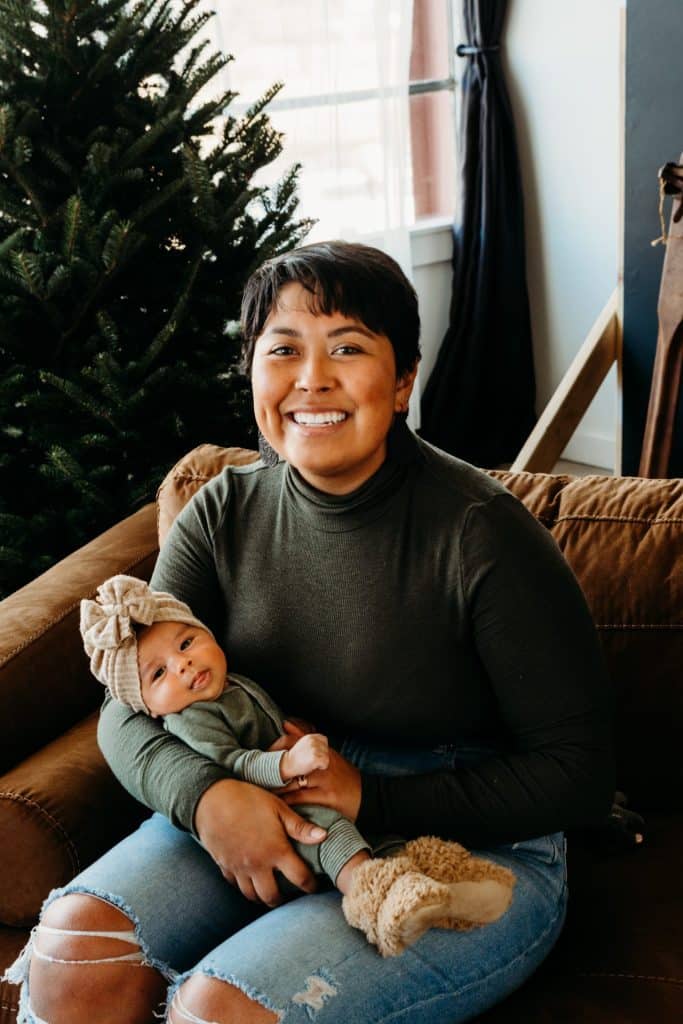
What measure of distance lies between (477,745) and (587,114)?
9.83ft

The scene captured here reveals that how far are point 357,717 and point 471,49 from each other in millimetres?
3180

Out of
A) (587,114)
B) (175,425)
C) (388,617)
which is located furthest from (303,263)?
(587,114)

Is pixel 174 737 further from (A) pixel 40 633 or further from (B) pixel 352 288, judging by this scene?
(B) pixel 352 288

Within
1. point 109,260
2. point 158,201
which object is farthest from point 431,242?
point 109,260

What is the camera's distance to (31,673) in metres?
1.56

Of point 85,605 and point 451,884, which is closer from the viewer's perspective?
point 451,884

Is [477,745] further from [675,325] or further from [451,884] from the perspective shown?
[675,325]

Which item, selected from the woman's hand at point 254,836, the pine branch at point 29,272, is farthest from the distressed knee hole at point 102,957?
the pine branch at point 29,272

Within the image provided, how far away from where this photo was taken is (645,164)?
2676 millimetres

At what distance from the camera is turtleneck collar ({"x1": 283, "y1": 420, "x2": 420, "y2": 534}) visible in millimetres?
1290

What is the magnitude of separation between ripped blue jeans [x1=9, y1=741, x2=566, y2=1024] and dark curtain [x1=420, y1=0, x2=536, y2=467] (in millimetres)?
2864

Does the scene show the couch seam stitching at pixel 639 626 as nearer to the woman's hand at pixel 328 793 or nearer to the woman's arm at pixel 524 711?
the woman's arm at pixel 524 711

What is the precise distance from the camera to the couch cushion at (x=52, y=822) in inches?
53.4

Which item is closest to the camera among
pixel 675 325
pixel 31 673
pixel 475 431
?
pixel 31 673
